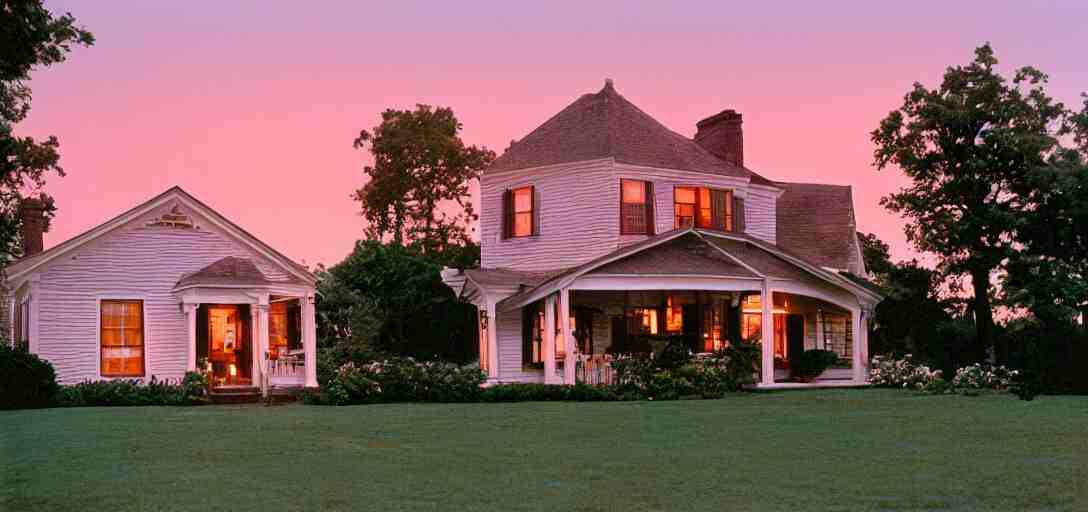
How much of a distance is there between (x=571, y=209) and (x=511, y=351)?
165 inches

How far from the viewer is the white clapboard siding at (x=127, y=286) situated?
27578 millimetres

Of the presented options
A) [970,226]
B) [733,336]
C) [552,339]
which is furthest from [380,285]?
[970,226]

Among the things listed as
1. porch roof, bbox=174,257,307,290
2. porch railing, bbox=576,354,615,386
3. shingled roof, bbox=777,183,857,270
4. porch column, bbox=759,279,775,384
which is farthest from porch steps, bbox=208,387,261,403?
shingled roof, bbox=777,183,857,270

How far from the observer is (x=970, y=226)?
33188 mm

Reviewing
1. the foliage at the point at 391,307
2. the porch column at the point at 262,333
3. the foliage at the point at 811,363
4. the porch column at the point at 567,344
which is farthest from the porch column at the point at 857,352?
the porch column at the point at 262,333

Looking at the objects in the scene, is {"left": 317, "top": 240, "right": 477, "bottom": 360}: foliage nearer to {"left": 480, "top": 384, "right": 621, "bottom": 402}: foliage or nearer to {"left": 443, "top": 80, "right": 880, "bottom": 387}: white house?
{"left": 443, "top": 80, "right": 880, "bottom": 387}: white house

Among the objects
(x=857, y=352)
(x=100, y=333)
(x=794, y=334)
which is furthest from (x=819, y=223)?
(x=100, y=333)

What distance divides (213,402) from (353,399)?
3.51m

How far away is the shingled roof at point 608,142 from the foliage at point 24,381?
13.4 metres

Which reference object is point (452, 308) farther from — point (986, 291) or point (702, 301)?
point (986, 291)

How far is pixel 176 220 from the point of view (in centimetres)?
2906

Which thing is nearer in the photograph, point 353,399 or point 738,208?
point 353,399

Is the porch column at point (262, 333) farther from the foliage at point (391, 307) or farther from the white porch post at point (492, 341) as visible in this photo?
the foliage at point (391, 307)

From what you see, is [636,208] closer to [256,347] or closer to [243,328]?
[256,347]
